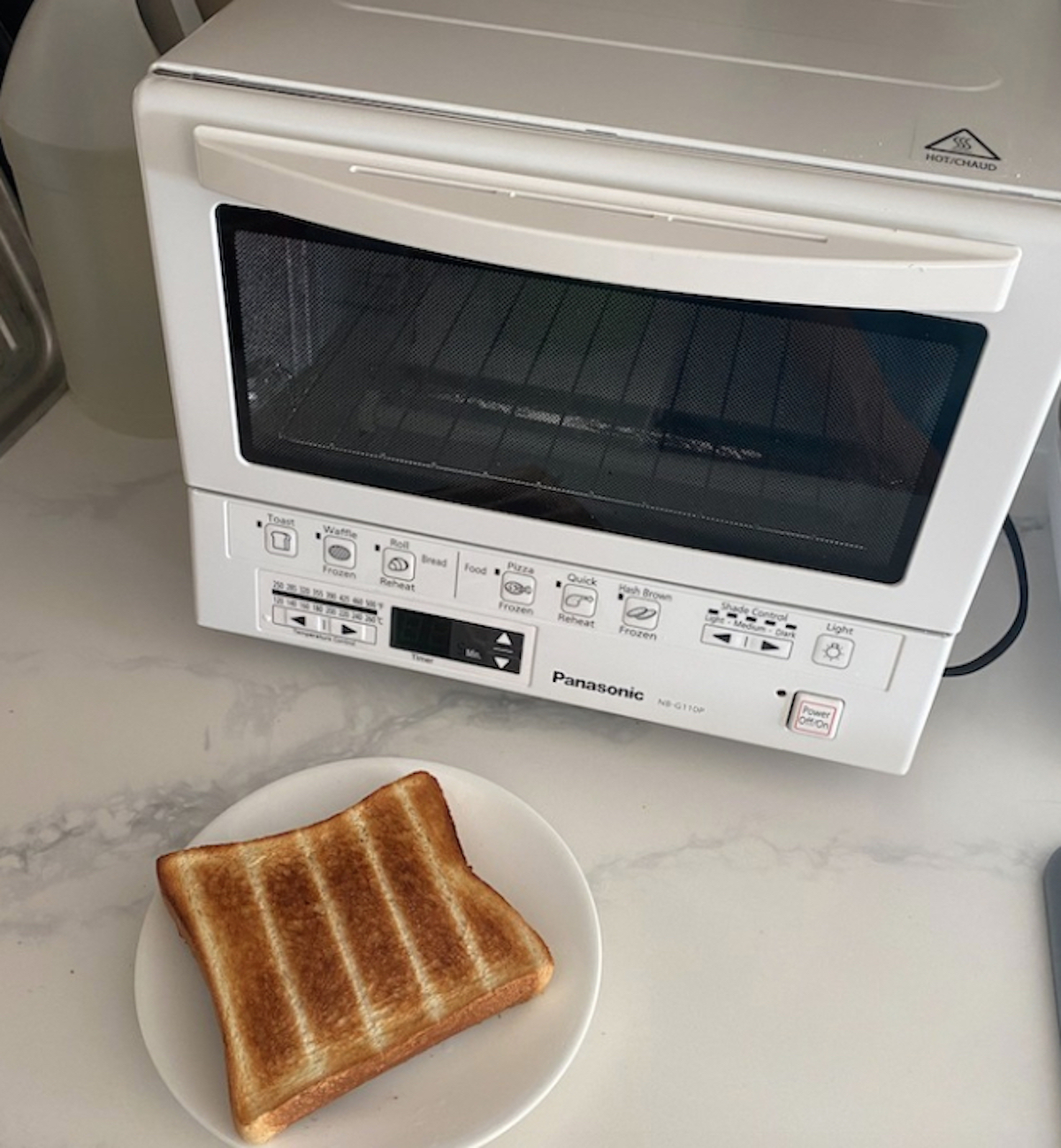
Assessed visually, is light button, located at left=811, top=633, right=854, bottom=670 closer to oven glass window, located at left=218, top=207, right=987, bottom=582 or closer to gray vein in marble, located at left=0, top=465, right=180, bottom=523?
oven glass window, located at left=218, top=207, right=987, bottom=582

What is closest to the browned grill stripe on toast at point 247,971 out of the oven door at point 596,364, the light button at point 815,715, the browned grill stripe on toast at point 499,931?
the browned grill stripe on toast at point 499,931

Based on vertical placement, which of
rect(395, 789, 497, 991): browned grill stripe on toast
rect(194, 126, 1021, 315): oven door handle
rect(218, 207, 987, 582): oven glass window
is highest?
rect(194, 126, 1021, 315): oven door handle

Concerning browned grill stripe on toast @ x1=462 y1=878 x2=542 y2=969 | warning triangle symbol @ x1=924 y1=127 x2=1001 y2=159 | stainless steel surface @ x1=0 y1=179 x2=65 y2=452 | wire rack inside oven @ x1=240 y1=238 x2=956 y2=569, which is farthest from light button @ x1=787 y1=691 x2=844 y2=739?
stainless steel surface @ x1=0 y1=179 x2=65 y2=452

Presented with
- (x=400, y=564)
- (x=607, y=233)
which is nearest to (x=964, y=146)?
(x=607, y=233)

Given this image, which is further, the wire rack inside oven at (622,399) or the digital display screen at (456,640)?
the digital display screen at (456,640)

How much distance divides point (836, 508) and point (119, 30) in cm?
59

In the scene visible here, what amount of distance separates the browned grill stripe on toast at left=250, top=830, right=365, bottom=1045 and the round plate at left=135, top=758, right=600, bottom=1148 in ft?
0.12

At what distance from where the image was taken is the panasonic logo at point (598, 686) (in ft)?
2.61

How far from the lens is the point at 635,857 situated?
2.52ft

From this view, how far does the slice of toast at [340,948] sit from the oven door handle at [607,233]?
33cm

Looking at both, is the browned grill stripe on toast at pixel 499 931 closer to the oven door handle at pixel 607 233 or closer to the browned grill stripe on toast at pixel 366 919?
the browned grill stripe on toast at pixel 366 919

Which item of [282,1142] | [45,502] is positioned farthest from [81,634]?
[282,1142]

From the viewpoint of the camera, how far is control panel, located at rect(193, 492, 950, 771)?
74 centimetres

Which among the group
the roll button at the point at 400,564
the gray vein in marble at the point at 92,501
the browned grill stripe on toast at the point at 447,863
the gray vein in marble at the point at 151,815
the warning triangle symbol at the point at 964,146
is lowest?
the gray vein in marble at the point at 151,815
